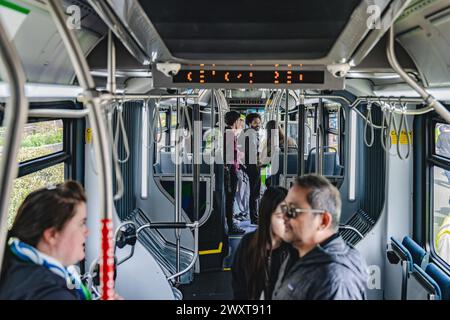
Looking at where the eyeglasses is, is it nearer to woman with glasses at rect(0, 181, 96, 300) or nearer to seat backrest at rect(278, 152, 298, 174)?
woman with glasses at rect(0, 181, 96, 300)

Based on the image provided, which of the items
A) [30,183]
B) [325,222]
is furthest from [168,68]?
[30,183]

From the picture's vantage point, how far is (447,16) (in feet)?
7.89

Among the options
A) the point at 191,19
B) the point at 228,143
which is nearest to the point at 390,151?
the point at 228,143

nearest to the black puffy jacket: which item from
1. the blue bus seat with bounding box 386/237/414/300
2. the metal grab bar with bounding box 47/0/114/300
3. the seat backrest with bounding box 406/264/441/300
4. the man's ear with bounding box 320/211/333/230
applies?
the metal grab bar with bounding box 47/0/114/300

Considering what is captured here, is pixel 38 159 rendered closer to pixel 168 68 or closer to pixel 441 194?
pixel 168 68

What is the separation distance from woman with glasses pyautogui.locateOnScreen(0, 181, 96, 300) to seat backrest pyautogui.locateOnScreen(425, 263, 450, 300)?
2.35m

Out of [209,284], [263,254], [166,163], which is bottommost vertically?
[209,284]

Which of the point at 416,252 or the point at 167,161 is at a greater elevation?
the point at 167,161

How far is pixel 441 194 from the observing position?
3.76m

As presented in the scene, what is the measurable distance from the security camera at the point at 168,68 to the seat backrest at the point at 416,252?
244 cm

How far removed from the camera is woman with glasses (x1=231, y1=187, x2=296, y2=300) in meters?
2.25

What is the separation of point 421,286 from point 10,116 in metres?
3.16
